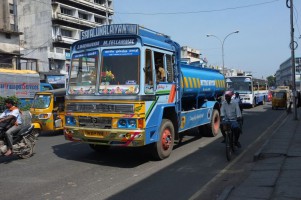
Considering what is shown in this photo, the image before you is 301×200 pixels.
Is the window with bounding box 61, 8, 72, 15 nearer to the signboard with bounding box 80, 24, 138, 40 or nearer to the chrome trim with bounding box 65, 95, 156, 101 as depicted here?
the signboard with bounding box 80, 24, 138, 40

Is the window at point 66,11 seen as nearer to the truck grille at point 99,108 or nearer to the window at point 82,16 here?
the window at point 82,16

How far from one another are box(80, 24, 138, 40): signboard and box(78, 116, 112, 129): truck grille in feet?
6.94

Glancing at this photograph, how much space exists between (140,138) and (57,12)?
60321mm

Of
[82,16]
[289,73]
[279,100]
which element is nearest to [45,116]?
[279,100]

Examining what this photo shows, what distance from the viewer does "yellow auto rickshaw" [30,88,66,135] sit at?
15617mm

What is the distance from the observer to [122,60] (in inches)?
344

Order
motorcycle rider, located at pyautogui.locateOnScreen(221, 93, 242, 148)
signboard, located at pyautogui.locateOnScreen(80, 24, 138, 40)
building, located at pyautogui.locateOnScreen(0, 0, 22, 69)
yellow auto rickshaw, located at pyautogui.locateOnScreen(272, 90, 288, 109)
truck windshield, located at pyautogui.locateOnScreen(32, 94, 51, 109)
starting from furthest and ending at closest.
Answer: building, located at pyautogui.locateOnScreen(0, 0, 22, 69) → yellow auto rickshaw, located at pyautogui.locateOnScreen(272, 90, 288, 109) → truck windshield, located at pyautogui.locateOnScreen(32, 94, 51, 109) → motorcycle rider, located at pyautogui.locateOnScreen(221, 93, 242, 148) → signboard, located at pyautogui.locateOnScreen(80, 24, 138, 40)

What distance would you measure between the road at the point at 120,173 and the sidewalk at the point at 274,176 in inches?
13.9

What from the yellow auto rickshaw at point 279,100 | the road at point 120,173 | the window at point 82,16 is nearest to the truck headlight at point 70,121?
the road at point 120,173

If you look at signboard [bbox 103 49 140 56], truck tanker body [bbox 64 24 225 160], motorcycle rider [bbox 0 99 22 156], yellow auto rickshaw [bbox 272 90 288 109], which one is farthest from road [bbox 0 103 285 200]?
yellow auto rickshaw [bbox 272 90 288 109]

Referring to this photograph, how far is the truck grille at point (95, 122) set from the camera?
8.62 metres

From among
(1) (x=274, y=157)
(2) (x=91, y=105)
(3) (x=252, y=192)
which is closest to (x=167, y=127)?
(2) (x=91, y=105)

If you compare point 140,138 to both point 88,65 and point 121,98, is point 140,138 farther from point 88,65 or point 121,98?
point 88,65

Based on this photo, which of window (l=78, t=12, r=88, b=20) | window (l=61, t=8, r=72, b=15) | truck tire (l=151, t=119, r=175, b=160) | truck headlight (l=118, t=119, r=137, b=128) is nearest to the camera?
truck headlight (l=118, t=119, r=137, b=128)
